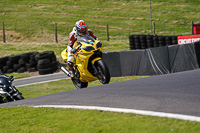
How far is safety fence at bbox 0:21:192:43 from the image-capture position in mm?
40938

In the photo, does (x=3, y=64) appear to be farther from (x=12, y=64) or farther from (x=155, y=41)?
(x=155, y=41)

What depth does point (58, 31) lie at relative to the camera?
45.4m

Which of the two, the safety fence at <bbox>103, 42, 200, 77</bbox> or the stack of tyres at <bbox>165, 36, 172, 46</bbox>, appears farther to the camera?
the stack of tyres at <bbox>165, 36, 172, 46</bbox>

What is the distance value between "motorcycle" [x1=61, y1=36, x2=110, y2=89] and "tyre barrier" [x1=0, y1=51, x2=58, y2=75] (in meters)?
10.3

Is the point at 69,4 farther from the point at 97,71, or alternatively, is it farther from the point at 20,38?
the point at 97,71

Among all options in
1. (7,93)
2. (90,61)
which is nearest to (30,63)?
(90,61)

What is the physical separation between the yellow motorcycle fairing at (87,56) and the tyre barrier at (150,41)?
1370 cm

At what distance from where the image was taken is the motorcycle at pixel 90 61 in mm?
11078

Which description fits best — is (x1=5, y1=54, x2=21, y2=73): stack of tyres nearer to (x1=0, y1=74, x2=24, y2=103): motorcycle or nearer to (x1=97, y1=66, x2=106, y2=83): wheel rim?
(x1=0, y1=74, x2=24, y2=103): motorcycle

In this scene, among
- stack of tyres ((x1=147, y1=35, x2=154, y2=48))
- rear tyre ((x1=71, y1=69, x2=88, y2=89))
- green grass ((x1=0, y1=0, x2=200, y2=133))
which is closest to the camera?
green grass ((x1=0, y1=0, x2=200, y2=133))

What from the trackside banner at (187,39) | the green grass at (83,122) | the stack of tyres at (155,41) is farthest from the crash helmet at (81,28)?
the stack of tyres at (155,41)

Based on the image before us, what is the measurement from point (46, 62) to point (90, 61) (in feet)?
36.5

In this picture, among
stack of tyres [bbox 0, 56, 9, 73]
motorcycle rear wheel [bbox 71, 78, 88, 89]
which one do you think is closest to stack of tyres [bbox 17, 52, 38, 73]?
stack of tyres [bbox 0, 56, 9, 73]

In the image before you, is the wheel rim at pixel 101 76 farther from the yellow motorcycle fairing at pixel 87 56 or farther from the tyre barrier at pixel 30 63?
the tyre barrier at pixel 30 63
